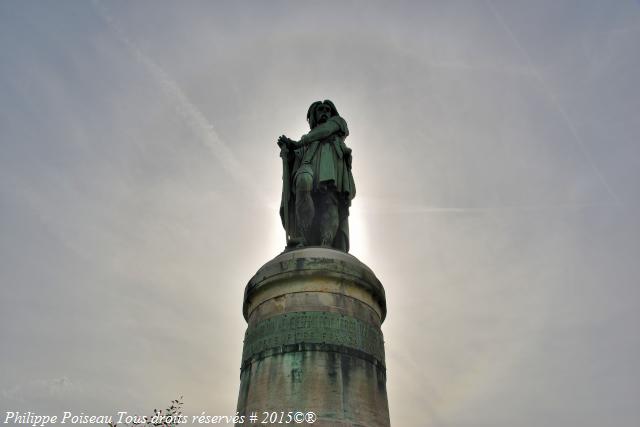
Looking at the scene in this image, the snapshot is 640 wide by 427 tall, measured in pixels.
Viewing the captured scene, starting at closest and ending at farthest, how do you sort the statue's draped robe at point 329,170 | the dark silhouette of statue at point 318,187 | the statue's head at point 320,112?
the dark silhouette of statue at point 318,187 → the statue's draped robe at point 329,170 → the statue's head at point 320,112

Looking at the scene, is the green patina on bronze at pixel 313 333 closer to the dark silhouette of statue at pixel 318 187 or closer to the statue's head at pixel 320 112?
the dark silhouette of statue at pixel 318 187

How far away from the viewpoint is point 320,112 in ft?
39.4

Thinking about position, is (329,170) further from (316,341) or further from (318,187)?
(316,341)

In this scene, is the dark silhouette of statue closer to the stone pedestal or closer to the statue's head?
the statue's head

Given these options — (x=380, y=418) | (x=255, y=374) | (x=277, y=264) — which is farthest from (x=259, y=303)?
(x=380, y=418)

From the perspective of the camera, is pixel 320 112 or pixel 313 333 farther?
pixel 320 112

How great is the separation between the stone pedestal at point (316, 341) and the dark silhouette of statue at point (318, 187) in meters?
1.24

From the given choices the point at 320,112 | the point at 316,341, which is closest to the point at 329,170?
the point at 320,112

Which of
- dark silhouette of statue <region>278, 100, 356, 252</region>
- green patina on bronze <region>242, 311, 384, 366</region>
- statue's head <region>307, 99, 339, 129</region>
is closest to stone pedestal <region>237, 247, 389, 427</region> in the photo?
green patina on bronze <region>242, 311, 384, 366</region>

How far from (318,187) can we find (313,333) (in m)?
3.52

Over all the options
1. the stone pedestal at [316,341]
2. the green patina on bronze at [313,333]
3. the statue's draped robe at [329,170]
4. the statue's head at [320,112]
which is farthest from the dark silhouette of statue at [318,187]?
the green patina on bronze at [313,333]

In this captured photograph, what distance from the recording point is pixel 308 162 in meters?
10.6

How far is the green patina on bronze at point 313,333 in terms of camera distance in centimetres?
764

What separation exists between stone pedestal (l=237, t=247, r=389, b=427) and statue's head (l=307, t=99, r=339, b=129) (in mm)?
4158
